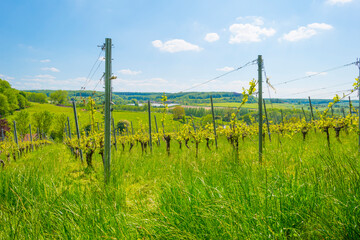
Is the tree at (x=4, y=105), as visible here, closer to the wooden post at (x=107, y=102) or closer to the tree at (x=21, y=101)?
the tree at (x=21, y=101)

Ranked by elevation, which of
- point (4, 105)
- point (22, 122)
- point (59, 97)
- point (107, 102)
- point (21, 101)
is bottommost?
point (22, 122)

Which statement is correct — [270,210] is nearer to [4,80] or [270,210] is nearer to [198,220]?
[198,220]

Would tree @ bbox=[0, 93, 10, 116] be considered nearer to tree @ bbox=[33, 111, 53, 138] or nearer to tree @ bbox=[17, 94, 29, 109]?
tree @ bbox=[17, 94, 29, 109]

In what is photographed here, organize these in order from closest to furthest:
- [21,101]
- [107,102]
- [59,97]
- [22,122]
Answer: [107,102] < [22,122] < [21,101] < [59,97]

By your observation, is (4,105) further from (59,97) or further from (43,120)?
(59,97)

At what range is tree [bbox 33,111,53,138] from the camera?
37344 millimetres

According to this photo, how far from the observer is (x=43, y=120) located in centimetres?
3781

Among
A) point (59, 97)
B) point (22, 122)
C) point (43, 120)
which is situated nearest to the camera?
point (22, 122)

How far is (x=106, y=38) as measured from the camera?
4102 millimetres

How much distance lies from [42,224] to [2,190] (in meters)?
1.85

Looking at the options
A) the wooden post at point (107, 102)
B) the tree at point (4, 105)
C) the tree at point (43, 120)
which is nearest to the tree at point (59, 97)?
the tree at point (4, 105)

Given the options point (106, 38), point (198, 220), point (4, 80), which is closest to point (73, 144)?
point (106, 38)

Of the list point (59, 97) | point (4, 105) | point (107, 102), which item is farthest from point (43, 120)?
point (59, 97)

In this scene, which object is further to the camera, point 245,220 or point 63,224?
point 63,224
